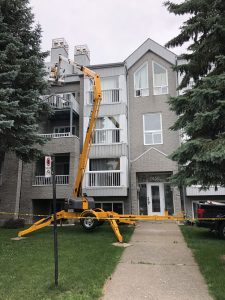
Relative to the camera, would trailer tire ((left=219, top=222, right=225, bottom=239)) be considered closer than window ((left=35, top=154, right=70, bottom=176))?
Yes

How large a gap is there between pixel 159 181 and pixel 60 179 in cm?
692

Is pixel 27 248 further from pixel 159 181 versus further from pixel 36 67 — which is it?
pixel 159 181

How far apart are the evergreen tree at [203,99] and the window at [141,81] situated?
410 inches

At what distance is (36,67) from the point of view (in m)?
12.5

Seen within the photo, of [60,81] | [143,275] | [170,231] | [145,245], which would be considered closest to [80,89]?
[60,81]

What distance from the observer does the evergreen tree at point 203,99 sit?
23.9 feet

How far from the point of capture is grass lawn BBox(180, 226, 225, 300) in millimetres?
6014

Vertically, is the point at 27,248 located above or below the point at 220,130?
below

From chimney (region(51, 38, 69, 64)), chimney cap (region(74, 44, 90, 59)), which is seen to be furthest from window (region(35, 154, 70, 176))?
chimney cap (region(74, 44, 90, 59))

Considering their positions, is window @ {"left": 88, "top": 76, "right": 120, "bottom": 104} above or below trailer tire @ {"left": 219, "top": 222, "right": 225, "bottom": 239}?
above

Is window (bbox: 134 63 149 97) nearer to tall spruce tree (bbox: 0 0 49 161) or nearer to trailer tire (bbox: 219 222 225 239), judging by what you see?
tall spruce tree (bbox: 0 0 49 161)

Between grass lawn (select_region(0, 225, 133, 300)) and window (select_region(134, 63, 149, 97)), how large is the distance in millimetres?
11646

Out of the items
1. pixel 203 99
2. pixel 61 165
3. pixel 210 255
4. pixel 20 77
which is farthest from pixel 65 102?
pixel 210 255

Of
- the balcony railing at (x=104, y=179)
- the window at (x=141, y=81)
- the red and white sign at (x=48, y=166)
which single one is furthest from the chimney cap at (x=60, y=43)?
the red and white sign at (x=48, y=166)
